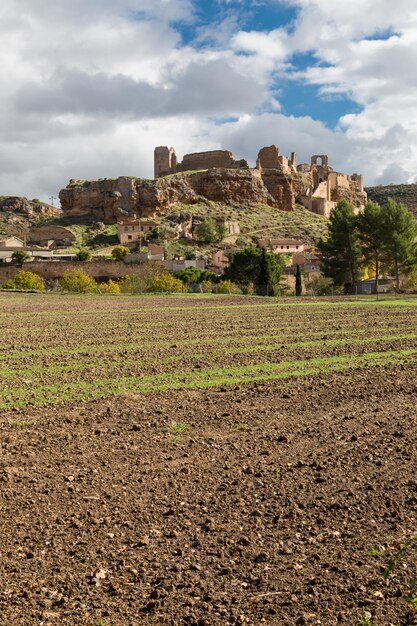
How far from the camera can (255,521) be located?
639 cm

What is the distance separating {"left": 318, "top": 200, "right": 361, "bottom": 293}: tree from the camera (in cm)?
5669

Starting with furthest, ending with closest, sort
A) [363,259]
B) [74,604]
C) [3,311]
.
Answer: [363,259] → [3,311] → [74,604]

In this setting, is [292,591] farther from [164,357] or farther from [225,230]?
[225,230]

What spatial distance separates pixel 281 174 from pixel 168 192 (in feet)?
81.2

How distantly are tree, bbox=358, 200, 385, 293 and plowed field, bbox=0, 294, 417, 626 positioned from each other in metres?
41.9

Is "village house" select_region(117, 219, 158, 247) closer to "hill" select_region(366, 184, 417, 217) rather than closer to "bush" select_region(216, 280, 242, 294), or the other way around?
"bush" select_region(216, 280, 242, 294)

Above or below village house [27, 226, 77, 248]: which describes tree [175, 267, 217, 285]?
below

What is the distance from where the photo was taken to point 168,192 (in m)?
106

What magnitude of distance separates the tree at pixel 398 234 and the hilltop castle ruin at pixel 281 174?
63.3m

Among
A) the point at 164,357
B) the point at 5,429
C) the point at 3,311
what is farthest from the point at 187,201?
the point at 5,429

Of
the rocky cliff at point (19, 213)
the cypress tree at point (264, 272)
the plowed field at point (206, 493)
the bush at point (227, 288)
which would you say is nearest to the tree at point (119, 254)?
the cypress tree at point (264, 272)

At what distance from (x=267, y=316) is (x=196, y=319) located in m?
3.88

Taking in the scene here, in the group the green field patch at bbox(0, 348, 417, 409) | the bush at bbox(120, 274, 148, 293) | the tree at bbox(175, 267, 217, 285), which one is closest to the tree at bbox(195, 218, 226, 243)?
the tree at bbox(175, 267, 217, 285)

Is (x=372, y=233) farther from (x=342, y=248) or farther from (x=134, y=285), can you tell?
(x=134, y=285)
